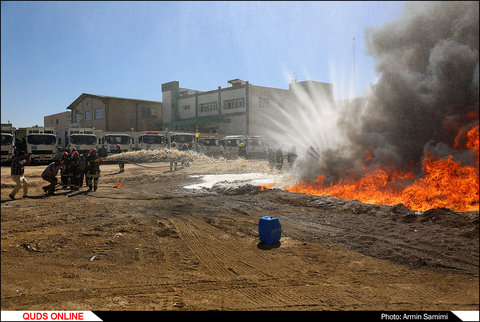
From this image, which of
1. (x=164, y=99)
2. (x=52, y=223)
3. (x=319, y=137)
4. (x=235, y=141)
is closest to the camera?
(x=52, y=223)

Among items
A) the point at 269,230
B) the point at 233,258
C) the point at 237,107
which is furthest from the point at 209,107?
the point at 233,258

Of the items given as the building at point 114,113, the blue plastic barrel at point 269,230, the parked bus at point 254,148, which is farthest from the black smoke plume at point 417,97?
the building at point 114,113

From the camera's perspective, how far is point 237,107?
4722cm

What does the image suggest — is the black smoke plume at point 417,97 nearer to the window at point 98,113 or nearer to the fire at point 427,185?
the fire at point 427,185

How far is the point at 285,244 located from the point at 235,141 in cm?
2620

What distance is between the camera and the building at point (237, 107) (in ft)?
152

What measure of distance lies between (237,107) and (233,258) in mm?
42670

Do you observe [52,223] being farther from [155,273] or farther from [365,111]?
[365,111]

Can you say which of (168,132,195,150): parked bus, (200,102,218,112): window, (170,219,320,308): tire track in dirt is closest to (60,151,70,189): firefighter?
(170,219,320,308): tire track in dirt

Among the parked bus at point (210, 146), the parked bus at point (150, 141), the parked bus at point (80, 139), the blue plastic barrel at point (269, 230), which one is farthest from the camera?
the parked bus at point (210, 146)

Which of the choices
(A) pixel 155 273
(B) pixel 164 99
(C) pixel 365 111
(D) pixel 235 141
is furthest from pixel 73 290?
(B) pixel 164 99

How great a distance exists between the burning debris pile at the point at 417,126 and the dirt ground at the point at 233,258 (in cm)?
256

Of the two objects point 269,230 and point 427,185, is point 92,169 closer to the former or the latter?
point 269,230

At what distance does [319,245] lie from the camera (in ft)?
21.7
